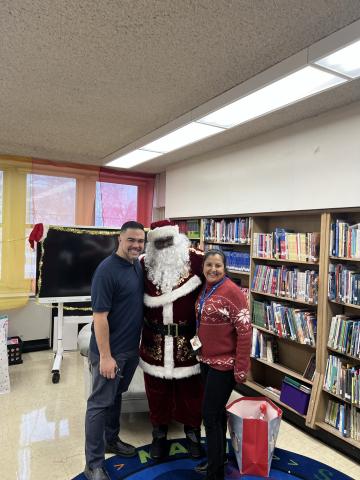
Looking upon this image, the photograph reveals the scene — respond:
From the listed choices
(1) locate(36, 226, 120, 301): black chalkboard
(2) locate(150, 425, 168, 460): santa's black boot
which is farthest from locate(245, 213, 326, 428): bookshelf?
(1) locate(36, 226, 120, 301): black chalkboard

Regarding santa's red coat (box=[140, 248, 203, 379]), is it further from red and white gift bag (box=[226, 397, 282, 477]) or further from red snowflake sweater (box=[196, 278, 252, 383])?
red and white gift bag (box=[226, 397, 282, 477])

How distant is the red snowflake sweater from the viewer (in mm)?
1924

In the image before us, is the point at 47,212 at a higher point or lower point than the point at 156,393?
higher

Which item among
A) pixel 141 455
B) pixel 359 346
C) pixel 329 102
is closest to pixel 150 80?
pixel 329 102

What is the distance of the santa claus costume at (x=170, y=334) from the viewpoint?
7.22 ft

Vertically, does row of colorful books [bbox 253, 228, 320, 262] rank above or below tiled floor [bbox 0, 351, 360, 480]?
above

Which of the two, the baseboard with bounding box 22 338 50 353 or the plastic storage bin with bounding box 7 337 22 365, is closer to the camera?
the plastic storage bin with bounding box 7 337 22 365

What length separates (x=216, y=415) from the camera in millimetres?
1953

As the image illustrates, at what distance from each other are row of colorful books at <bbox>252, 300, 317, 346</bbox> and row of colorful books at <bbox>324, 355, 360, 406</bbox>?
0.22 meters

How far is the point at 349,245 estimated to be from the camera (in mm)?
2510

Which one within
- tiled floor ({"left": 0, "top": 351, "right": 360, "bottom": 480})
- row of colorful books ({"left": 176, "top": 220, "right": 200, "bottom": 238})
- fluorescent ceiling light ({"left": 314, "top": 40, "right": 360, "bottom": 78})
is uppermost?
fluorescent ceiling light ({"left": 314, "top": 40, "right": 360, "bottom": 78})

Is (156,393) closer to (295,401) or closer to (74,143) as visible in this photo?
(295,401)

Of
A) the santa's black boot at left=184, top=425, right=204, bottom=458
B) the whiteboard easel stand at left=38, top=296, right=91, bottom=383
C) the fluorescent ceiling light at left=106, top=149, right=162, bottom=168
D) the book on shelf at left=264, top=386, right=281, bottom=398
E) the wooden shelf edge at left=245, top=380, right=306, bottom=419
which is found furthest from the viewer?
the fluorescent ceiling light at left=106, top=149, right=162, bottom=168

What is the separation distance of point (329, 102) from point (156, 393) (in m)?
2.33
